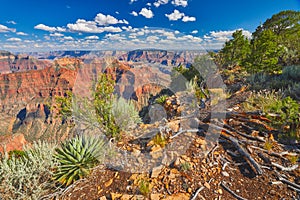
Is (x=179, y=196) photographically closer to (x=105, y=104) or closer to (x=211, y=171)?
(x=211, y=171)

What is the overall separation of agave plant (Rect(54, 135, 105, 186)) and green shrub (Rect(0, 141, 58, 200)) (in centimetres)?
22

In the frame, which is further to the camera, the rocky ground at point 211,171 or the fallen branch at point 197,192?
the rocky ground at point 211,171

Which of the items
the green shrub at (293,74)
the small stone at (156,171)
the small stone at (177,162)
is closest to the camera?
the small stone at (156,171)

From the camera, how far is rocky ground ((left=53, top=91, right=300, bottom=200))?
2.91 metres

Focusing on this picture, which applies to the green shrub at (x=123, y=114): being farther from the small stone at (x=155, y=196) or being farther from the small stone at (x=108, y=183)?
the small stone at (x=155, y=196)

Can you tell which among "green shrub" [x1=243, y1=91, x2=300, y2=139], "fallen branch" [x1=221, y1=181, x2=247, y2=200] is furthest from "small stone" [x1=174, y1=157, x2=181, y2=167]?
"green shrub" [x1=243, y1=91, x2=300, y2=139]

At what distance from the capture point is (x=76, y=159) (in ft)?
12.8

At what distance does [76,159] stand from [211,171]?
295 centimetres

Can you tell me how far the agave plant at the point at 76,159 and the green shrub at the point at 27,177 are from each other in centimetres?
22

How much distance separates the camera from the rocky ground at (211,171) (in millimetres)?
2914

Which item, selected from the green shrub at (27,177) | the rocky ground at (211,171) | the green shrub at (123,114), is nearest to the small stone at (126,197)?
the rocky ground at (211,171)

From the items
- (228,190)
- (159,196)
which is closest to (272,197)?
(228,190)

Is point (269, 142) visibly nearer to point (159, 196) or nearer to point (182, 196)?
point (182, 196)

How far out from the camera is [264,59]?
37.8ft
